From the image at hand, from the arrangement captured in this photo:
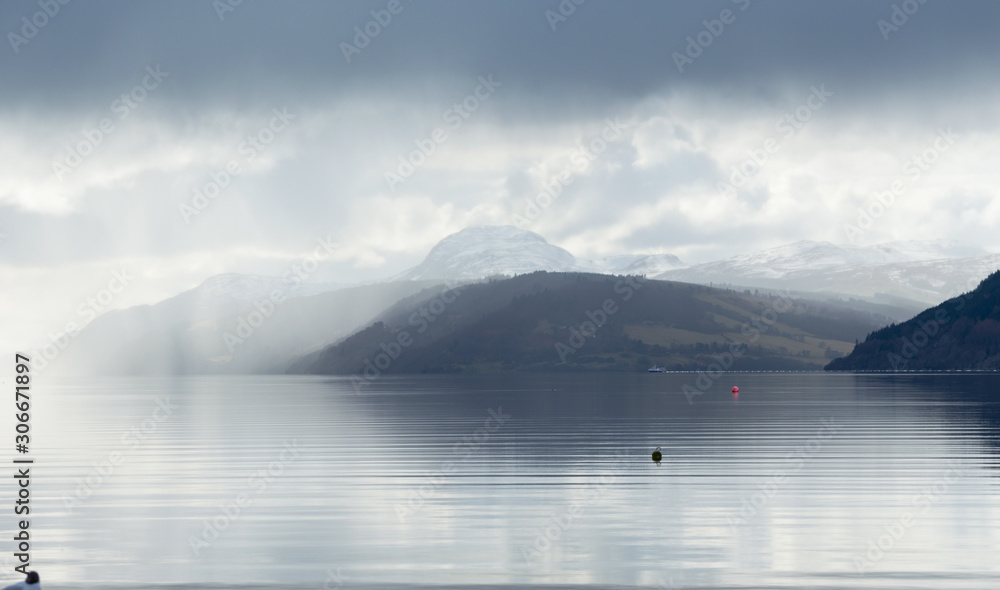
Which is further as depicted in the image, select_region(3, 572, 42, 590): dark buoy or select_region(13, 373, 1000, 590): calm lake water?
select_region(13, 373, 1000, 590): calm lake water

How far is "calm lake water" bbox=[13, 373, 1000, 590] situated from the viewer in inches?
1510

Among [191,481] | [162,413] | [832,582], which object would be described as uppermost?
[162,413]

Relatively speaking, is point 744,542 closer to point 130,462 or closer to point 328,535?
point 328,535

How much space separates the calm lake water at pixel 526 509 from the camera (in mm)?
38344

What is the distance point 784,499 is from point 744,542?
43.1 feet

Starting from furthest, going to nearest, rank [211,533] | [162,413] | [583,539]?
1. [162,413]
2. [211,533]
3. [583,539]

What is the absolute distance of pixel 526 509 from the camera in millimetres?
52562

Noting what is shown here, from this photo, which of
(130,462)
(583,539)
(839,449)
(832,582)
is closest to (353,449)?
(130,462)

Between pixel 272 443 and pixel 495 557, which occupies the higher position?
pixel 272 443

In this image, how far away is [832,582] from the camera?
1407 inches

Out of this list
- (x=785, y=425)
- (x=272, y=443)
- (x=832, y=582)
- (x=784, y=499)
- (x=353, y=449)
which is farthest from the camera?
(x=785, y=425)

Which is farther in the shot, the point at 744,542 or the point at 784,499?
the point at 784,499

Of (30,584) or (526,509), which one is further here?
(526,509)

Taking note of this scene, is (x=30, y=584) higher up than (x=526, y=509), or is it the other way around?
(x=526, y=509)
